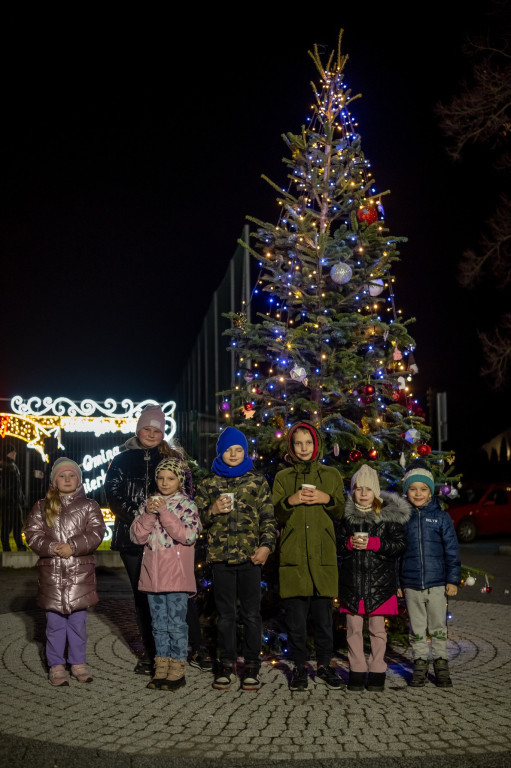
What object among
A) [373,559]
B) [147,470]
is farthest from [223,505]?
[373,559]

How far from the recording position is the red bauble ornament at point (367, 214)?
770 cm

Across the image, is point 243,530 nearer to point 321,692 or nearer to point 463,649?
point 321,692

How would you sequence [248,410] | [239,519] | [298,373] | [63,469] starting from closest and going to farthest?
[239,519]
[63,469]
[298,373]
[248,410]

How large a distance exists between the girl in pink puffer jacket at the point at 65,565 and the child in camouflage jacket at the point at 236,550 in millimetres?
946

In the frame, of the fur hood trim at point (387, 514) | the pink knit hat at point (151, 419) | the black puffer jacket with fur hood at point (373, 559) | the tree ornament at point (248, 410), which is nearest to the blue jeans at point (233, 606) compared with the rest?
the black puffer jacket with fur hood at point (373, 559)

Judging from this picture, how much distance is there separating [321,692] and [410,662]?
127 centimetres

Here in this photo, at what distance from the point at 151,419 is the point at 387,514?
79.5 inches

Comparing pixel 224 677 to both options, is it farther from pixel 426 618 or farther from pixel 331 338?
pixel 331 338

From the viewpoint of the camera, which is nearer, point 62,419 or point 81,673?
point 81,673

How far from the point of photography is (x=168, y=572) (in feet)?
18.3

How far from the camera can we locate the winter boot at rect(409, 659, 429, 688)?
5645 mm

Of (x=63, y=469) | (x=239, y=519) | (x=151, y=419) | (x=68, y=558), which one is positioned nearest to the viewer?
(x=239, y=519)

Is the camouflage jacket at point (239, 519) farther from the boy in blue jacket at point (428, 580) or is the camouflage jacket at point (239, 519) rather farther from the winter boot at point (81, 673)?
the winter boot at point (81, 673)

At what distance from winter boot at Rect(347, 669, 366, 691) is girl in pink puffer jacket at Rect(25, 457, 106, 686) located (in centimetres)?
189
